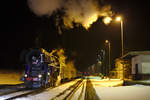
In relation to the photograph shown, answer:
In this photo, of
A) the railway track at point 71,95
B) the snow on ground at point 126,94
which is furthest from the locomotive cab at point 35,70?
the snow on ground at point 126,94

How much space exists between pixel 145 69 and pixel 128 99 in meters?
23.9

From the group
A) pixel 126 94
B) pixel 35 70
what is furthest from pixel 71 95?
pixel 35 70

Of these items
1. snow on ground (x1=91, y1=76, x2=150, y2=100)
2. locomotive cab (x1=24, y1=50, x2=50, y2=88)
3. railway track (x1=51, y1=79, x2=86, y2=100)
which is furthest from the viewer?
locomotive cab (x1=24, y1=50, x2=50, y2=88)

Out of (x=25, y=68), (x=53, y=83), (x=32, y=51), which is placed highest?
(x=32, y=51)

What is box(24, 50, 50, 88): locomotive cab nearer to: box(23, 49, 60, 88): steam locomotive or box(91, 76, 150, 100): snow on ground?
box(23, 49, 60, 88): steam locomotive

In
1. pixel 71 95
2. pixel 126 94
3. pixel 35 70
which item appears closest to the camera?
pixel 126 94

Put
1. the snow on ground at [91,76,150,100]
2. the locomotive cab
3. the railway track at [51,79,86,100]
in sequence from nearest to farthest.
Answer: the snow on ground at [91,76,150,100]
the railway track at [51,79,86,100]
the locomotive cab

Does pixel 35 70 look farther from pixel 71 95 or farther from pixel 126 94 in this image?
pixel 126 94

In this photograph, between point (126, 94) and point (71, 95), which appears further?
point (71, 95)

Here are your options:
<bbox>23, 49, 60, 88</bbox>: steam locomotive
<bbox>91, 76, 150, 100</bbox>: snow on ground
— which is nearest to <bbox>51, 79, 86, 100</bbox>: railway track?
<bbox>91, 76, 150, 100</bbox>: snow on ground

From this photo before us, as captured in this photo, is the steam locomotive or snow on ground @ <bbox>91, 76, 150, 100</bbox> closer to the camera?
snow on ground @ <bbox>91, 76, 150, 100</bbox>

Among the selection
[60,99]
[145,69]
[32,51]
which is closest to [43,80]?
[32,51]

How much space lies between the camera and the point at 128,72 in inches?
1797

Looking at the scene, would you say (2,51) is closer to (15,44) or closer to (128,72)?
(15,44)
